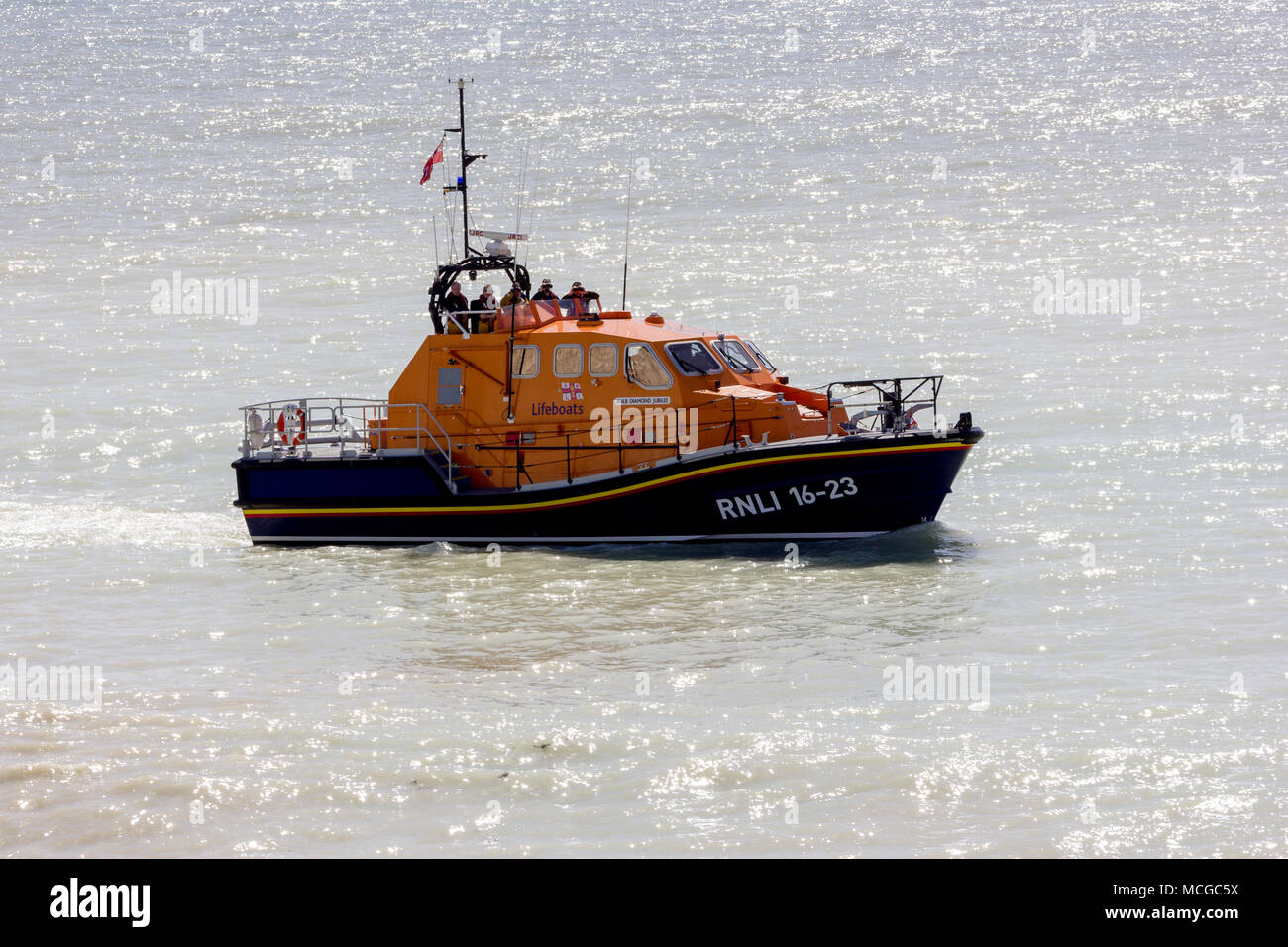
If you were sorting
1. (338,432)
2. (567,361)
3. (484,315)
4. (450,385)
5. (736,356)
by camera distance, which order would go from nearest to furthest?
(567,361) → (736,356) → (484,315) → (450,385) → (338,432)

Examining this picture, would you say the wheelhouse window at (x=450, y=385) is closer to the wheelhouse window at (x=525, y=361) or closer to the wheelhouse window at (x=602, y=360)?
the wheelhouse window at (x=525, y=361)

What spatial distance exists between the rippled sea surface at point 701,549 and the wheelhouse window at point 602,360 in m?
1.88

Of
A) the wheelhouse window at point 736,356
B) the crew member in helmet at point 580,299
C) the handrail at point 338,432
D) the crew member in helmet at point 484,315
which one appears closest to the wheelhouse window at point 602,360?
the crew member in helmet at point 580,299

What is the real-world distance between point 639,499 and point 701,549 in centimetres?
81

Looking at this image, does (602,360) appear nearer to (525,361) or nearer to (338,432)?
(525,361)

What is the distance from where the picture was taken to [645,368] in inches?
615

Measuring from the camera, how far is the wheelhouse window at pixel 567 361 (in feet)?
52.1

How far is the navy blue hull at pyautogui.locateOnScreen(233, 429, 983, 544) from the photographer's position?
15.0m

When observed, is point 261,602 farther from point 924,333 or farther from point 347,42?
point 347,42

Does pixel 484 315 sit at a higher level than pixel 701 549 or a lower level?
higher

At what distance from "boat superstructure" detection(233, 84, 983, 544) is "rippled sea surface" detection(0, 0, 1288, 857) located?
46cm

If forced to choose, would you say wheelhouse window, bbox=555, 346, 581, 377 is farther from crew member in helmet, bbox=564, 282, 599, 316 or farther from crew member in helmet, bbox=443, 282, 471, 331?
crew member in helmet, bbox=443, 282, 471, 331

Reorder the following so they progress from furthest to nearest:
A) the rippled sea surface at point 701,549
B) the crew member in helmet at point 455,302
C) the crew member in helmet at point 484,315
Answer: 1. the crew member in helmet at point 455,302
2. the crew member in helmet at point 484,315
3. the rippled sea surface at point 701,549

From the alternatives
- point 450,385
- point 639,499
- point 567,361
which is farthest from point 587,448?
point 450,385
